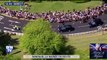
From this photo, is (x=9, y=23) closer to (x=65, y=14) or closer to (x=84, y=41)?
(x=65, y=14)

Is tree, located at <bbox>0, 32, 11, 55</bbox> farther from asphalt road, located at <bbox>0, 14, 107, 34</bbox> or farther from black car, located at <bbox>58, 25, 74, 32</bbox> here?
black car, located at <bbox>58, 25, 74, 32</bbox>

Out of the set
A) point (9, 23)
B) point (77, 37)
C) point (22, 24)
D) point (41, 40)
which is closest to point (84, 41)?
point (77, 37)

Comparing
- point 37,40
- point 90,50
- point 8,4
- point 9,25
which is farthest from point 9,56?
point 8,4

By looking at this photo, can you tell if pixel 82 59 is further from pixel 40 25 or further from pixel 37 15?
pixel 37 15

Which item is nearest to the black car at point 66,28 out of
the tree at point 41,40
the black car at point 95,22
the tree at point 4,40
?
the black car at point 95,22

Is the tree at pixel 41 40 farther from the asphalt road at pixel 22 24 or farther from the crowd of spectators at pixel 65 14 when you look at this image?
the crowd of spectators at pixel 65 14

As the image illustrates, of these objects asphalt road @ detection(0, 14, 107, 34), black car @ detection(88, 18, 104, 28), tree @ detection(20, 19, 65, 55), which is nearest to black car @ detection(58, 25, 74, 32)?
asphalt road @ detection(0, 14, 107, 34)
